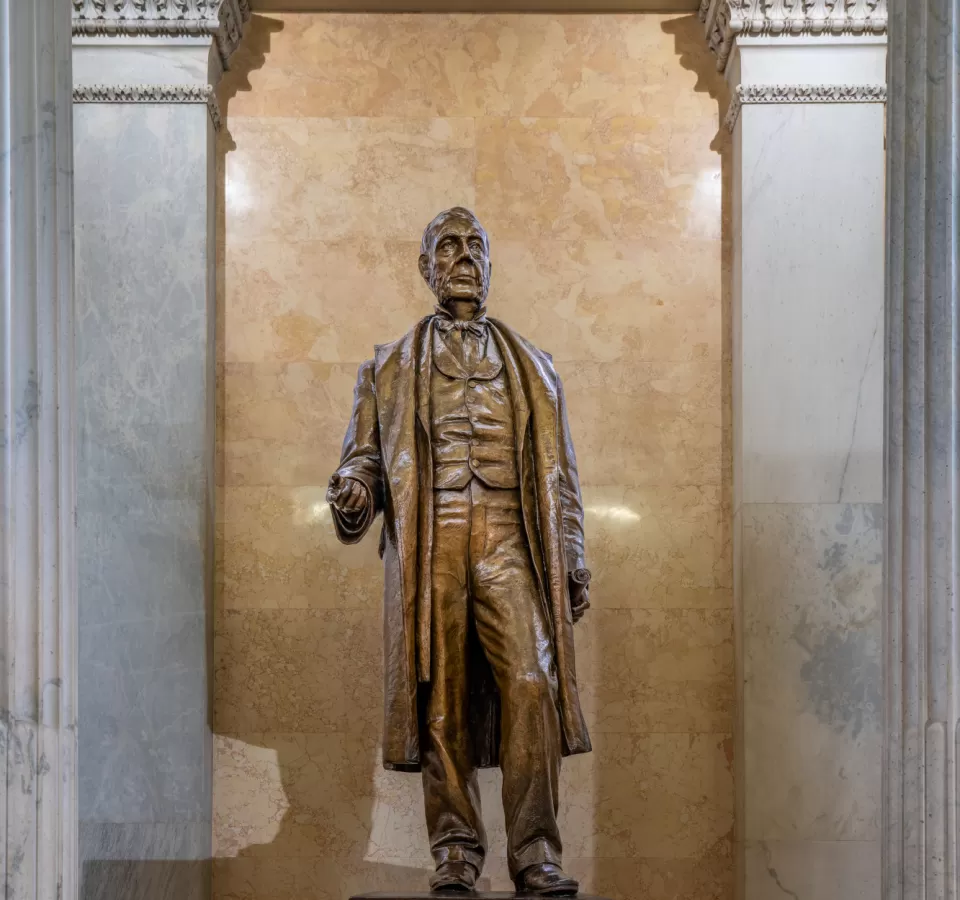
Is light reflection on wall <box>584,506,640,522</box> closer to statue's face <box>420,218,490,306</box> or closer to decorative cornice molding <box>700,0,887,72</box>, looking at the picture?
statue's face <box>420,218,490,306</box>

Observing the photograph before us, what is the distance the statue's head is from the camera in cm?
704

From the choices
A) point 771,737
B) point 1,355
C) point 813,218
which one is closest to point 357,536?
point 1,355

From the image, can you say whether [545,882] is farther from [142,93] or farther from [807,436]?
[142,93]

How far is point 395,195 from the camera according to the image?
8.81 m

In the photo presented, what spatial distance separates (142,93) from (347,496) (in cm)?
291

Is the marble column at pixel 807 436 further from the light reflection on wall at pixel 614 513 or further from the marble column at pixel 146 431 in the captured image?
the marble column at pixel 146 431

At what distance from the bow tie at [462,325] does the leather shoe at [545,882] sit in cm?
210

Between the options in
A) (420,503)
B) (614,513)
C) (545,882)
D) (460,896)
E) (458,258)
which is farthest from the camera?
(614,513)

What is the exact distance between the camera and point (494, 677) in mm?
6629

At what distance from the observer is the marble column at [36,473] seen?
4.98 meters

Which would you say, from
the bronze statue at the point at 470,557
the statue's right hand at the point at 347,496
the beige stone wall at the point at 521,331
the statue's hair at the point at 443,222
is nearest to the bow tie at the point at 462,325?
the bronze statue at the point at 470,557

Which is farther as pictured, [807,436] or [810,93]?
[810,93]

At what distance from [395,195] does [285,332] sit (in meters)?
0.88

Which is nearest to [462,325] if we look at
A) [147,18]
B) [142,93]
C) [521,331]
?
[521,331]
